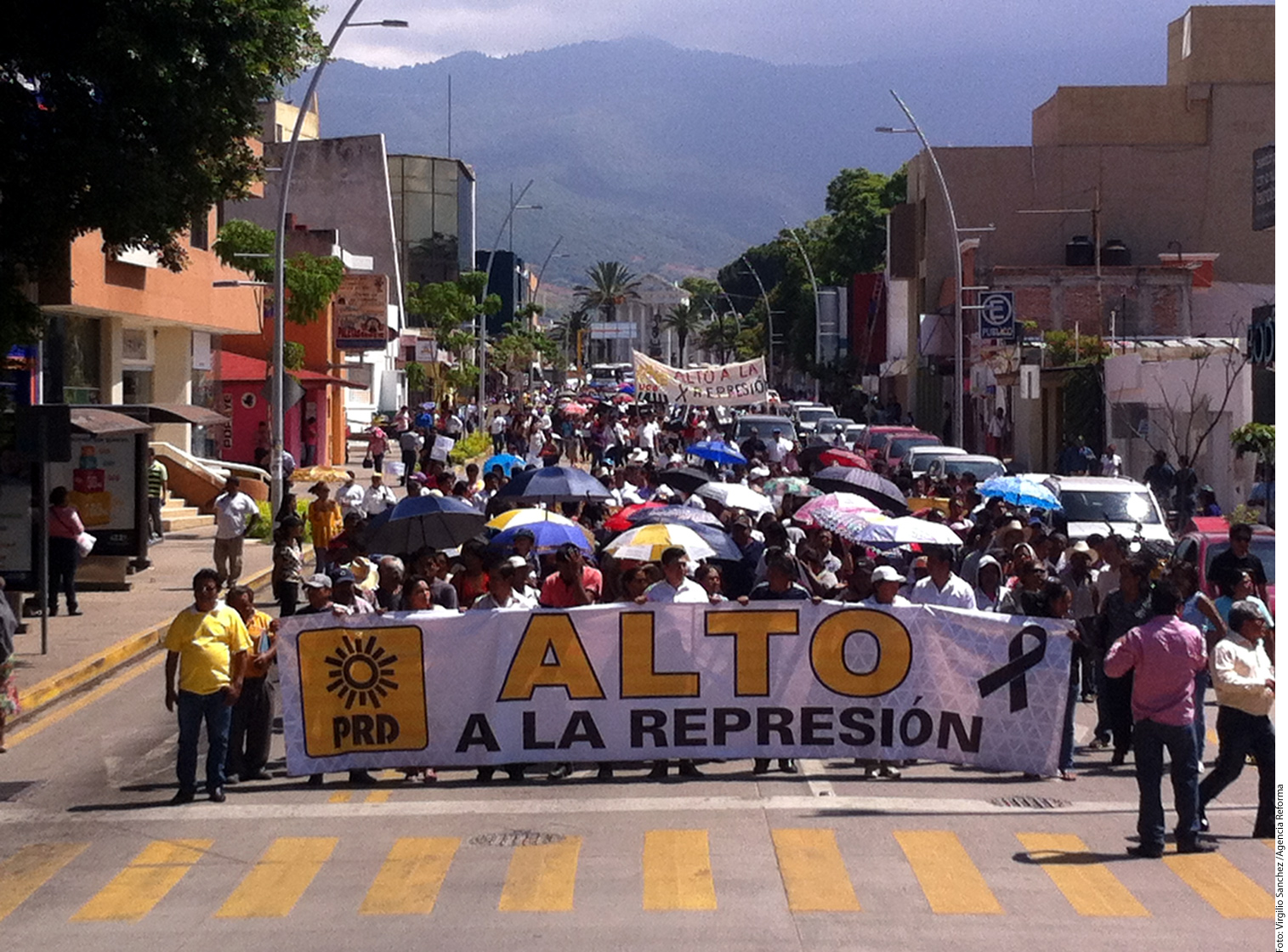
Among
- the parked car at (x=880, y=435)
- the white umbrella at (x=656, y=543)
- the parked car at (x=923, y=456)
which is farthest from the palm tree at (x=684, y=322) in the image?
the white umbrella at (x=656, y=543)

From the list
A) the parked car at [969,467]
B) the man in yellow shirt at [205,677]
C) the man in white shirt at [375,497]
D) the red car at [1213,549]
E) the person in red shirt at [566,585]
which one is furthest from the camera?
the parked car at [969,467]

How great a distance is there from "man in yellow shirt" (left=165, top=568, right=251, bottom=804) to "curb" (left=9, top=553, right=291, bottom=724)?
10.4ft

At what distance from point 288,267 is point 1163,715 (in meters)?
30.7

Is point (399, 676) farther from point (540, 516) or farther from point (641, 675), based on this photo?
point (540, 516)

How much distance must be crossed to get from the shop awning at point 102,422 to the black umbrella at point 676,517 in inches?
281

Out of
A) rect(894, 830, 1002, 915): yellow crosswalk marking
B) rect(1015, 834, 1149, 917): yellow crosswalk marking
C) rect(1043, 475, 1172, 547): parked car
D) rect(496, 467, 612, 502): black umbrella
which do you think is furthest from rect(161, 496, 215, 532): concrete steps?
rect(1015, 834, 1149, 917): yellow crosswalk marking

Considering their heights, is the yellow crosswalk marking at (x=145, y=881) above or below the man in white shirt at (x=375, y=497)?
below

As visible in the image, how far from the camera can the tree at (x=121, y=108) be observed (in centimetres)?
1628

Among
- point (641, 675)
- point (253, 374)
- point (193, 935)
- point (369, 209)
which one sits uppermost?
point (369, 209)

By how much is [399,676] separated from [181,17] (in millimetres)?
7066

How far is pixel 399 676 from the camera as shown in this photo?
489 inches

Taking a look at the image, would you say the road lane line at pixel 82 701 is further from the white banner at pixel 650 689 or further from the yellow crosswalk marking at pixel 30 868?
the yellow crosswalk marking at pixel 30 868

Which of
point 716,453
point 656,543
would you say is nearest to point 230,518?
point 656,543

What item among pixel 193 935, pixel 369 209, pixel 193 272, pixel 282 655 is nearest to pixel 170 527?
pixel 193 272
